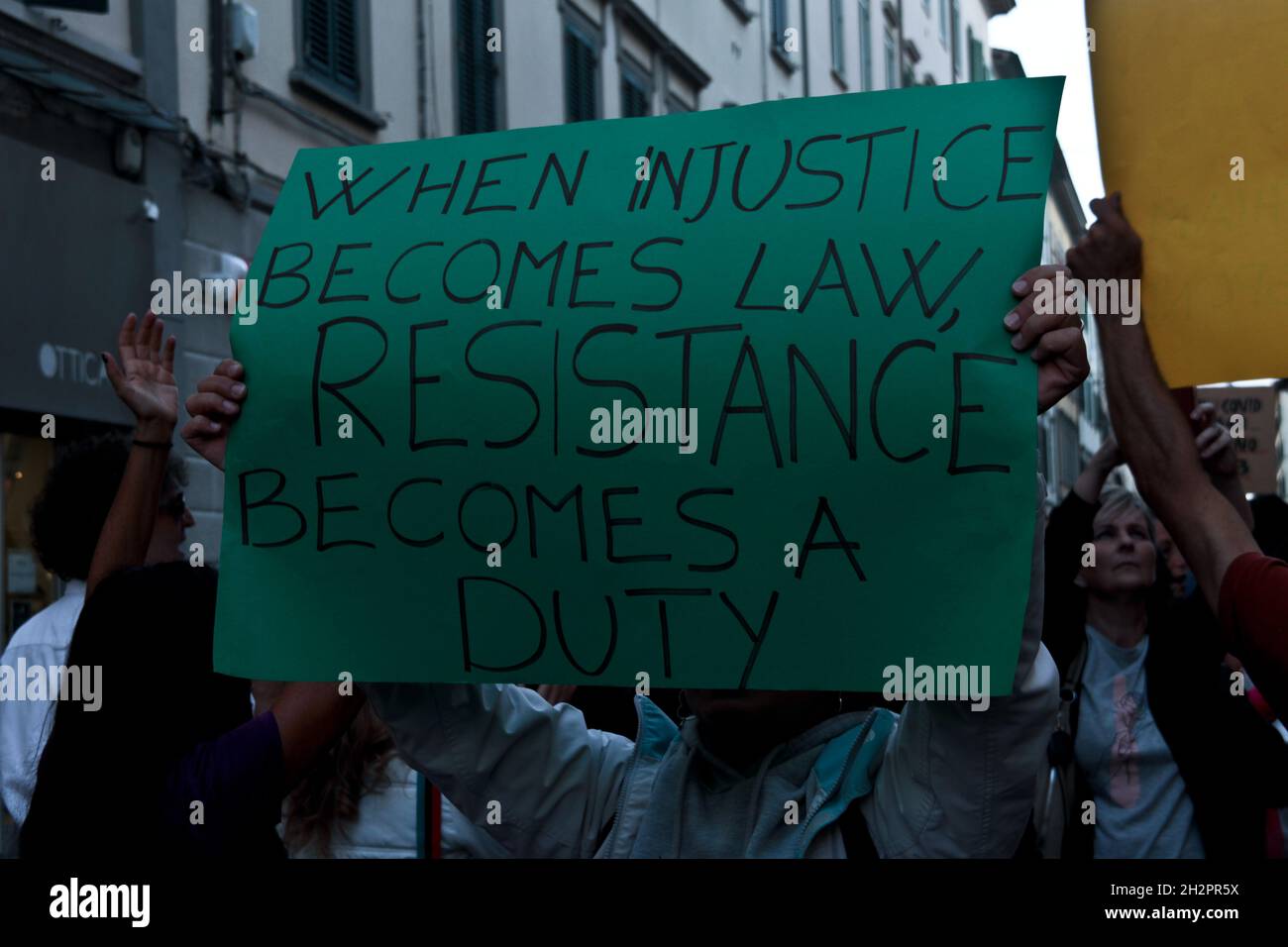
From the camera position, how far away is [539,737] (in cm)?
194

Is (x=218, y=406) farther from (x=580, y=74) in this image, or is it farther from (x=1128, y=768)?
(x=580, y=74)

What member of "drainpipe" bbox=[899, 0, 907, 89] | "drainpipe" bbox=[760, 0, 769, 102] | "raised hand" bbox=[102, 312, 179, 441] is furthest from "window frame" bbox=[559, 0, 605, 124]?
"drainpipe" bbox=[899, 0, 907, 89]

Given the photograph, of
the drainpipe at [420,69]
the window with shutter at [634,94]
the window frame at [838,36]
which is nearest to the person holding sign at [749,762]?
the drainpipe at [420,69]

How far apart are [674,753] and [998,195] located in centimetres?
80

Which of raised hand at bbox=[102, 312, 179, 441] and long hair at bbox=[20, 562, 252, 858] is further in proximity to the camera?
raised hand at bbox=[102, 312, 179, 441]

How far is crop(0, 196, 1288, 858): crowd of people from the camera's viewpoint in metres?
1.58

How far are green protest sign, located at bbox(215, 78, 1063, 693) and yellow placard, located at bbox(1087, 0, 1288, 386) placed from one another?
5.0 inches

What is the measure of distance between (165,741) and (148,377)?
0.69 metres

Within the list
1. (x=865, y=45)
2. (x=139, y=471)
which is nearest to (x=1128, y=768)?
(x=139, y=471)

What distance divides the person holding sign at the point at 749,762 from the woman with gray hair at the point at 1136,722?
154cm

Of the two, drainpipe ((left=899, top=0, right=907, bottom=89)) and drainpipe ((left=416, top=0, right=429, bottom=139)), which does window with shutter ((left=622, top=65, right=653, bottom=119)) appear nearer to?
drainpipe ((left=416, top=0, right=429, bottom=139))

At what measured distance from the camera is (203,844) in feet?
5.79

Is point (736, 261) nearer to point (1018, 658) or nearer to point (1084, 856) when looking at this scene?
point (1018, 658)

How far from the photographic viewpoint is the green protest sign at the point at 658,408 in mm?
1614
